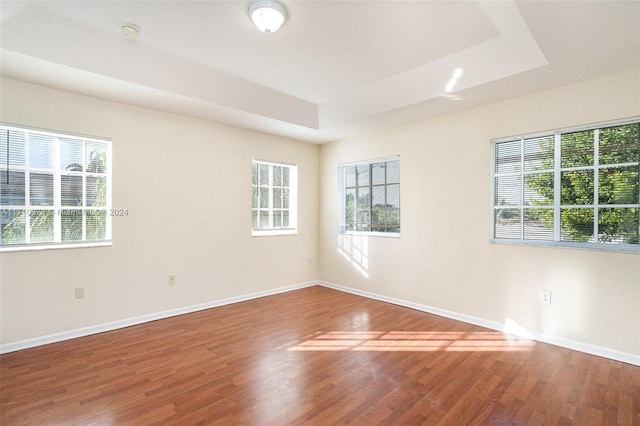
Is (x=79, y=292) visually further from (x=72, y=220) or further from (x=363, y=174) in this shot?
(x=363, y=174)

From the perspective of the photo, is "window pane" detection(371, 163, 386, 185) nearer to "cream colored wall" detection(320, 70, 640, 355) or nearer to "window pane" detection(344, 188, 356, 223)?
"cream colored wall" detection(320, 70, 640, 355)

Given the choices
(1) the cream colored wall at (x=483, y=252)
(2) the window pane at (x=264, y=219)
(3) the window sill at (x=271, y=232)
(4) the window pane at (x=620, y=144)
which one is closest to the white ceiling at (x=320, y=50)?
(1) the cream colored wall at (x=483, y=252)

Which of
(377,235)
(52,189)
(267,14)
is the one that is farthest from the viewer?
(377,235)

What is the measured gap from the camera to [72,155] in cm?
324

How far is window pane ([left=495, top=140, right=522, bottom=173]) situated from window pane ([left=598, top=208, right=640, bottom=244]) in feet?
2.82

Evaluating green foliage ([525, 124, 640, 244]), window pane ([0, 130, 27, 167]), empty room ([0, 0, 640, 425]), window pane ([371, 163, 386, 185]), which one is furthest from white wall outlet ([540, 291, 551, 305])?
window pane ([0, 130, 27, 167])

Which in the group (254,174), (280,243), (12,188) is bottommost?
(280,243)

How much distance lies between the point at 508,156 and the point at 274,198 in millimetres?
3277

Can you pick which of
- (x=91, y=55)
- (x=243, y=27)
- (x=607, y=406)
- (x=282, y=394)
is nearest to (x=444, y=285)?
(x=607, y=406)

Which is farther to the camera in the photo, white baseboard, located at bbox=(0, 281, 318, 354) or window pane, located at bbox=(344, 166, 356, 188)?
window pane, located at bbox=(344, 166, 356, 188)

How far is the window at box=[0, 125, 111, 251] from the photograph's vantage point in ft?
9.52

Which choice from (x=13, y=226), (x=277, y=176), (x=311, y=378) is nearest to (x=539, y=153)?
(x=311, y=378)

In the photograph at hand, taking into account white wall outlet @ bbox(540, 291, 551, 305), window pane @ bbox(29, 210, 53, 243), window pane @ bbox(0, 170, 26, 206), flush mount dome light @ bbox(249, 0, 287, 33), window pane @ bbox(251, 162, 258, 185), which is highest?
flush mount dome light @ bbox(249, 0, 287, 33)

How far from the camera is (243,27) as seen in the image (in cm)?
245
